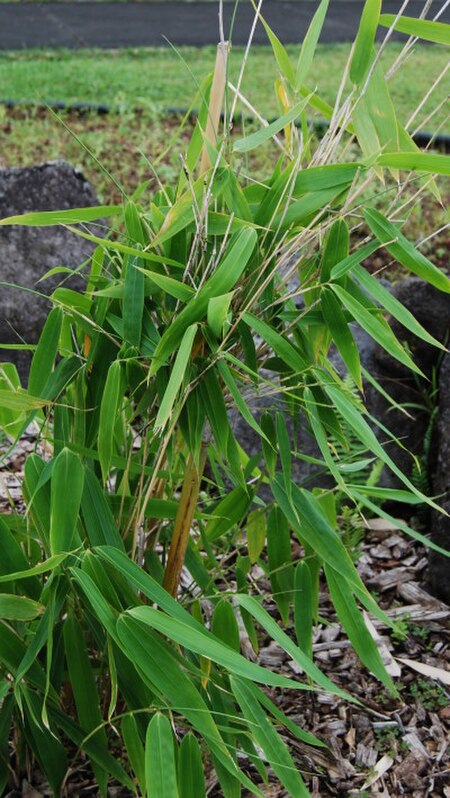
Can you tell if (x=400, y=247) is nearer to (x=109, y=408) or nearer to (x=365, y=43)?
(x=365, y=43)

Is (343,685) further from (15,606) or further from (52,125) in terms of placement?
(52,125)

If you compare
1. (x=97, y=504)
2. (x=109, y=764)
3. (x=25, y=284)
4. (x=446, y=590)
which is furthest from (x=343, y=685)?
(x=25, y=284)

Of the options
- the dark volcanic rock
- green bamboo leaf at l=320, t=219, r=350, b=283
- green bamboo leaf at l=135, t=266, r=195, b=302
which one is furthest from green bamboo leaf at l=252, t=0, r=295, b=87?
the dark volcanic rock

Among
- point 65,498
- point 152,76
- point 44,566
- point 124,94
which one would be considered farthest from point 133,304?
point 152,76

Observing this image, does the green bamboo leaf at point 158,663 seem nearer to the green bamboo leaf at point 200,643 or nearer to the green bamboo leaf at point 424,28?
the green bamboo leaf at point 200,643

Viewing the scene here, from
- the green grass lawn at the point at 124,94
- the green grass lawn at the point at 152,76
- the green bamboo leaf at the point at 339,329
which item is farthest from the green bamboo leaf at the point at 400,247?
the green grass lawn at the point at 152,76
